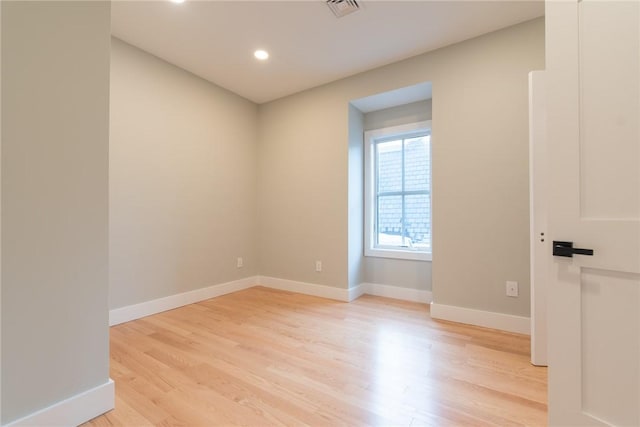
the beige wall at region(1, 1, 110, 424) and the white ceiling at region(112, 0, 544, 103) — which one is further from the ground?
the white ceiling at region(112, 0, 544, 103)

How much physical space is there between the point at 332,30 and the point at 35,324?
2.74 meters

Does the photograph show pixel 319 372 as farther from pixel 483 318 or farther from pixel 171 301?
pixel 171 301

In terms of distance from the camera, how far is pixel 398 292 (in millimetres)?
3379

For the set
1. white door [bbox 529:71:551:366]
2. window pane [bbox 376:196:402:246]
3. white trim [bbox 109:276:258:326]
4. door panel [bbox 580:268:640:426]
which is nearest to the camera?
door panel [bbox 580:268:640:426]

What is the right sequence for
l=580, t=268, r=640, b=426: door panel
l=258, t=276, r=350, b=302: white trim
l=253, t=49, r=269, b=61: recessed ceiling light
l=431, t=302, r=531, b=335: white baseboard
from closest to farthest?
l=580, t=268, r=640, b=426: door panel < l=431, t=302, r=531, b=335: white baseboard < l=253, t=49, r=269, b=61: recessed ceiling light < l=258, t=276, r=350, b=302: white trim

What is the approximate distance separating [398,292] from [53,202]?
3.15 meters

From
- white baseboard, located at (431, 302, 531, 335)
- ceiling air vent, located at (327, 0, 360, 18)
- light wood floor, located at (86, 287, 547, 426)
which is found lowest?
light wood floor, located at (86, 287, 547, 426)

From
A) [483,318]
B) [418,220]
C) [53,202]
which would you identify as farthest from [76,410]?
[418,220]

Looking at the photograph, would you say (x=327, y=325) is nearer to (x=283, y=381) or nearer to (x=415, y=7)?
(x=283, y=381)

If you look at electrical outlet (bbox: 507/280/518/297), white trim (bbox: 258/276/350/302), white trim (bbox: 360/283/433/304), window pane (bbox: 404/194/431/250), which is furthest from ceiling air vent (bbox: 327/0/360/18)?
white trim (bbox: 360/283/433/304)

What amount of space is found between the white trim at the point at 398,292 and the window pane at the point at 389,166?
3.91 feet

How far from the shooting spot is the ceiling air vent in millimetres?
2141

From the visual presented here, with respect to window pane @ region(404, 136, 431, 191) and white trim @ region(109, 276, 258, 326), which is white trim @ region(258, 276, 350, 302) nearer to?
white trim @ region(109, 276, 258, 326)

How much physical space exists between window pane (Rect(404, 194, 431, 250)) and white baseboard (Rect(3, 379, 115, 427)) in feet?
A: 9.86
